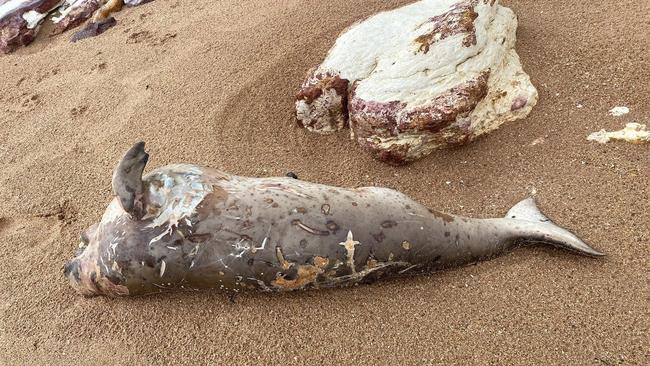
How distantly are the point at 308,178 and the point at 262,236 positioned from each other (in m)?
0.99

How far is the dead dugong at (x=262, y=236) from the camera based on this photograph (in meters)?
2.40

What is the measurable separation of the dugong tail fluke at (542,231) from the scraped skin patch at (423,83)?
61 cm

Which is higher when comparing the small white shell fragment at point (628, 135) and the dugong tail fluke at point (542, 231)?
the small white shell fragment at point (628, 135)

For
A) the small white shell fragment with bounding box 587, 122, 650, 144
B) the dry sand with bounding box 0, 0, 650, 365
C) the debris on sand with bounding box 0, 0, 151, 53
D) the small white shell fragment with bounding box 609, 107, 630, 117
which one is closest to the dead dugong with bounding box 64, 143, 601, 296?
the dry sand with bounding box 0, 0, 650, 365

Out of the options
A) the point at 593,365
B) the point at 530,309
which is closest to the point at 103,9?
the point at 530,309

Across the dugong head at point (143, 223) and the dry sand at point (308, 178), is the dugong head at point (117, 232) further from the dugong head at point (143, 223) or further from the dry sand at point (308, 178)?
the dry sand at point (308, 178)

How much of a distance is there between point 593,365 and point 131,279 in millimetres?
2088

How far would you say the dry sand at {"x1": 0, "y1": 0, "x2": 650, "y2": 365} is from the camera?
2.46 meters

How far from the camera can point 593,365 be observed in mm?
2234

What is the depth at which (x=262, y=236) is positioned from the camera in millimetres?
2396

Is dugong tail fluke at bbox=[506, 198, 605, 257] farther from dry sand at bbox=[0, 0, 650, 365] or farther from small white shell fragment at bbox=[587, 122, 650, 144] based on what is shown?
small white shell fragment at bbox=[587, 122, 650, 144]

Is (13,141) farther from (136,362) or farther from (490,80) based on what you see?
(490,80)

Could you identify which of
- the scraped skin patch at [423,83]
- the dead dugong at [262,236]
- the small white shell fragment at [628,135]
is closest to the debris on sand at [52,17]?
the scraped skin patch at [423,83]

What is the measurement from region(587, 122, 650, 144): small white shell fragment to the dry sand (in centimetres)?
5
